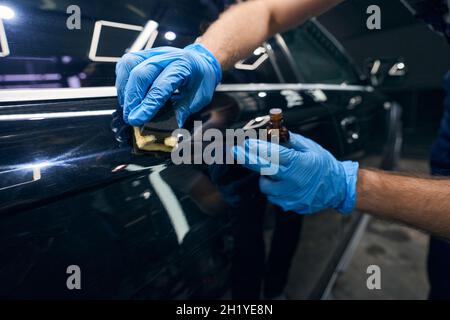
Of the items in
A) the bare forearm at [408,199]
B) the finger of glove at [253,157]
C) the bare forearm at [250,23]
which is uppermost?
the bare forearm at [250,23]

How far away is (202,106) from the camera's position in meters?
0.89

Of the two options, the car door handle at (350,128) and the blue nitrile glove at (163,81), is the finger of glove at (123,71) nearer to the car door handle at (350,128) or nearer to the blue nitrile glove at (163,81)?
the blue nitrile glove at (163,81)

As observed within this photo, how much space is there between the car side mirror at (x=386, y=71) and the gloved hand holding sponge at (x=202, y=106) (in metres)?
1.62

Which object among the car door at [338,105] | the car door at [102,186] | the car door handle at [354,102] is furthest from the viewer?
the car door handle at [354,102]

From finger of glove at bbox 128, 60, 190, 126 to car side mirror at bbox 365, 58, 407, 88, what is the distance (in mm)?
2005

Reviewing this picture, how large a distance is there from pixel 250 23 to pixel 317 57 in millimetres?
1097

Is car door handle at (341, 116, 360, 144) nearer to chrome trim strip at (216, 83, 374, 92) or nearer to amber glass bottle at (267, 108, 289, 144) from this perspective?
chrome trim strip at (216, 83, 374, 92)

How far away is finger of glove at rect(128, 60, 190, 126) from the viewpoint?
71 cm

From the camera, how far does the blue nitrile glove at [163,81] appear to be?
751 millimetres

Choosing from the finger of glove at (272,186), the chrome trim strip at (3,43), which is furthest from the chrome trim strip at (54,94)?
the finger of glove at (272,186)

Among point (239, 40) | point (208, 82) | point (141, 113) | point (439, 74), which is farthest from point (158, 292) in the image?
point (439, 74)

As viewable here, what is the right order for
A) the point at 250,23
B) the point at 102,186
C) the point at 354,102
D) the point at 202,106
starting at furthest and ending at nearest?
1. the point at 354,102
2. the point at 250,23
3. the point at 202,106
4. the point at 102,186

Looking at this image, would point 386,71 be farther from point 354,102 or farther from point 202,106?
point 202,106

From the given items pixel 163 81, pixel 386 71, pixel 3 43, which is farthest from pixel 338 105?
pixel 3 43
